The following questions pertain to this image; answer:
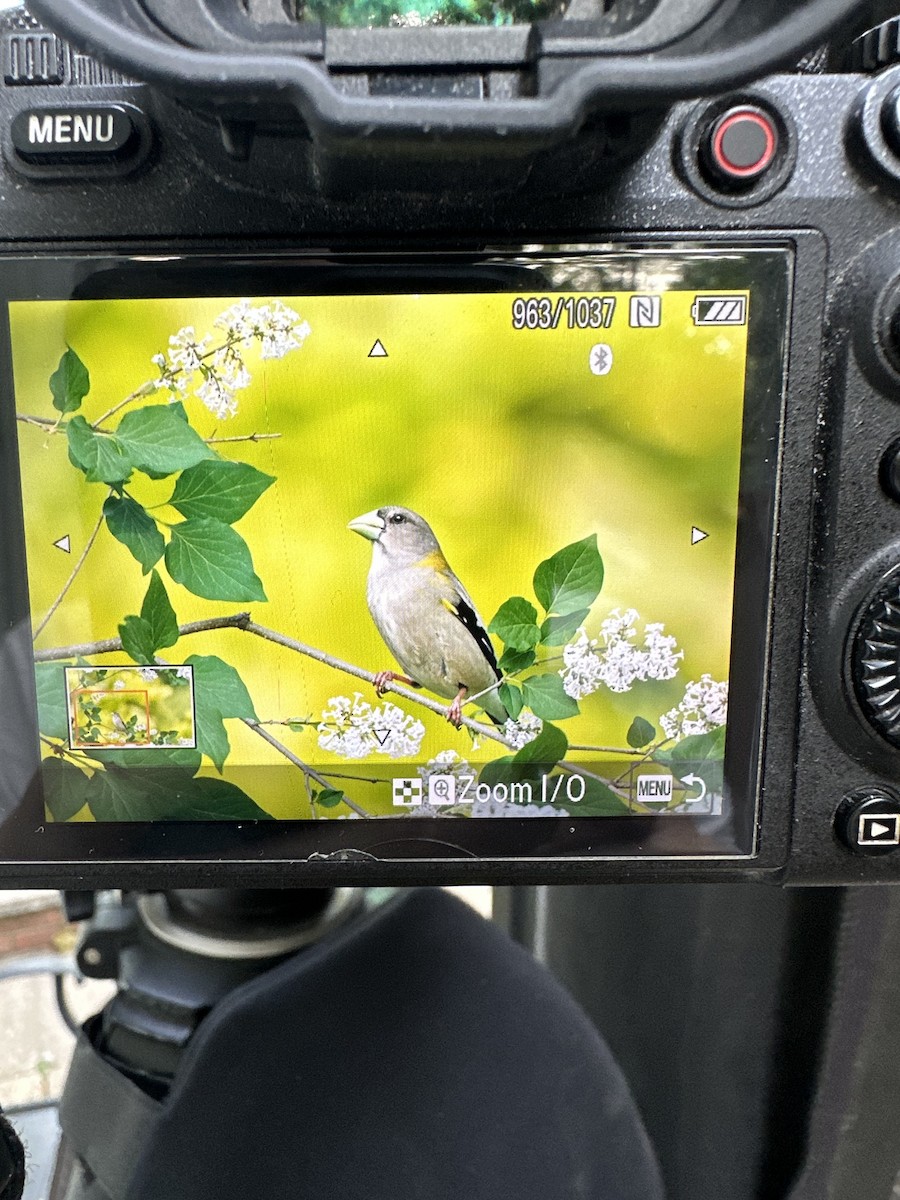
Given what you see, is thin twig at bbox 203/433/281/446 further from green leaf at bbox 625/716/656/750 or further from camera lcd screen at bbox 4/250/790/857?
green leaf at bbox 625/716/656/750

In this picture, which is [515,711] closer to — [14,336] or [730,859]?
[730,859]

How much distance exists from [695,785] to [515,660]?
100mm

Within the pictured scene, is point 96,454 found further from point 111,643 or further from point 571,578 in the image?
point 571,578

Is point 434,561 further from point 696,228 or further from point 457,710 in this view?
point 696,228

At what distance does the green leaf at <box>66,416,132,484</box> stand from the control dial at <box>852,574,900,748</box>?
1.04ft

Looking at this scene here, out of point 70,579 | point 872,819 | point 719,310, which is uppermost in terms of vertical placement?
point 719,310

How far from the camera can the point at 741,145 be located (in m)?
0.39

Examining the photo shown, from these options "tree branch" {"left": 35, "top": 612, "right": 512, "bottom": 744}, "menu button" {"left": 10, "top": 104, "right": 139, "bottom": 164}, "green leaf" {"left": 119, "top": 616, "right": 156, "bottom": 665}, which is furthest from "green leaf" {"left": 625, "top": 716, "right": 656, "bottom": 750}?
"menu button" {"left": 10, "top": 104, "right": 139, "bottom": 164}

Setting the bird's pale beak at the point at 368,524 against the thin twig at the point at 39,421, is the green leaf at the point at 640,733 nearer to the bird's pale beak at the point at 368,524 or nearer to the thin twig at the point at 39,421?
the bird's pale beak at the point at 368,524

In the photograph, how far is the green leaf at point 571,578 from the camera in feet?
1.38

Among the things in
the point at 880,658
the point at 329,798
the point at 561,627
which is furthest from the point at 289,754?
the point at 880,658

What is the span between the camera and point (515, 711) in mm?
440

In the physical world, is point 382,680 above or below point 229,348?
below

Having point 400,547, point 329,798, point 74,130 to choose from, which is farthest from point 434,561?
point 74,130
